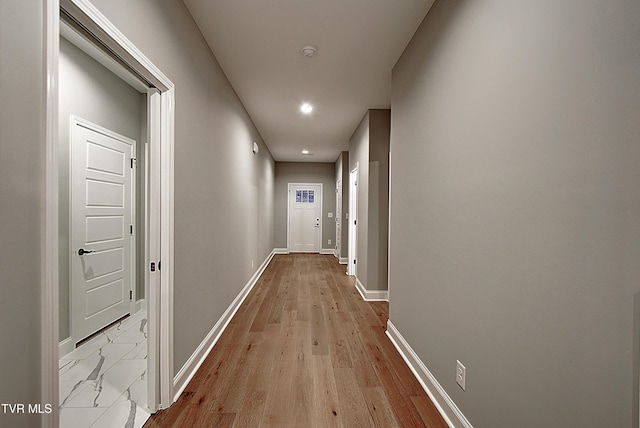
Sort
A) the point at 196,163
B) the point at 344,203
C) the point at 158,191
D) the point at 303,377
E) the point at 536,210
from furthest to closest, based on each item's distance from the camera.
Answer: the point at 344,203 < the point at 196,163 < the point at 303,377 < the point at 158,191 < the point at 536,210

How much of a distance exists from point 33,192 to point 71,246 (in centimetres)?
216

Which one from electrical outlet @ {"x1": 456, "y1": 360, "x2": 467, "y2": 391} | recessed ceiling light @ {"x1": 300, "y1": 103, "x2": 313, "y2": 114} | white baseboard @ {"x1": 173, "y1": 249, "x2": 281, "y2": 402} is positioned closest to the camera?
electrical outlet @ {"x1": 456, "y1": 360, "x2": 467, "y2": 391}

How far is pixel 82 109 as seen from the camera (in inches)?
107

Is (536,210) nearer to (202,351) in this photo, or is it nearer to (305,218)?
(202,351)

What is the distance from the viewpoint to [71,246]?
261 centimetres

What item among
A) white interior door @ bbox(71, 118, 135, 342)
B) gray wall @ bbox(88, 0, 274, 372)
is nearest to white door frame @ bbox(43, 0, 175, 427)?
gray wall @ bbox(88, 0, 274, 372)

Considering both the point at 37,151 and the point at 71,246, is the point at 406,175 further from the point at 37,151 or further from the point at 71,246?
the point at 71,246

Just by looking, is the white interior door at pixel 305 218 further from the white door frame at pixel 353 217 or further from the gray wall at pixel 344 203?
the white door frame at pixel 353 217

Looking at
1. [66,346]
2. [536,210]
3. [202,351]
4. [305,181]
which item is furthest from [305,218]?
[536,210]

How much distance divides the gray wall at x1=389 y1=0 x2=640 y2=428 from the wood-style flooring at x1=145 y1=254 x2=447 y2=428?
1.27ft

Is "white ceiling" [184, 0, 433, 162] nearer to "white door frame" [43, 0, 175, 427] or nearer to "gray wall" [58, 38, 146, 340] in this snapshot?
"white door frame" [43, 0, 175, 427]

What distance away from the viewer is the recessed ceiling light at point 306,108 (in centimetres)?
404

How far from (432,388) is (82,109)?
3.62 meters

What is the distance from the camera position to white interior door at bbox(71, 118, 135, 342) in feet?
8.73
